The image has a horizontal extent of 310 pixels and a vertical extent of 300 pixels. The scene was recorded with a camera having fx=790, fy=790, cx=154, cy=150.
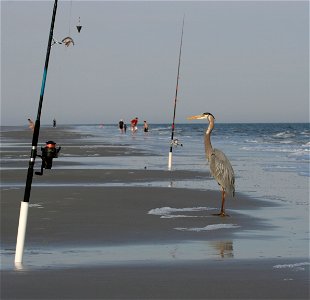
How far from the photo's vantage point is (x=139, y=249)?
11461 mm

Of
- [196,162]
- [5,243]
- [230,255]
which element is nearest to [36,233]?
[5,243]

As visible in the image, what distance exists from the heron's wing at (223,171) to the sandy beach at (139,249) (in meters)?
0.58

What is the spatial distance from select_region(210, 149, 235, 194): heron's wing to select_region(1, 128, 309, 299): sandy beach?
1.89 ft

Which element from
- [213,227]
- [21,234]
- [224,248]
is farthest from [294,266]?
[213,227]

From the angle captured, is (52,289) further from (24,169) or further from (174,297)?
(24,169)

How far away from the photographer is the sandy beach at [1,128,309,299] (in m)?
8.74

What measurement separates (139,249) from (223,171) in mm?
4980

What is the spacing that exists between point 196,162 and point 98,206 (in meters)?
17.7

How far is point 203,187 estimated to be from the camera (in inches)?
862

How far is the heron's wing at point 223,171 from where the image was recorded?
16031mm

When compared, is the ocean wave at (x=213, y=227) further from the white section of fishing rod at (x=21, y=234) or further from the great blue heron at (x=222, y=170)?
the white section of fishing rod at (x=21, y=234)

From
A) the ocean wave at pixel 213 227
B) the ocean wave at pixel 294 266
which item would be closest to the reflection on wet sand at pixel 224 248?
the ocean wave at pixel 294 266

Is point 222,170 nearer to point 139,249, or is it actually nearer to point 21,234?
point 139,249

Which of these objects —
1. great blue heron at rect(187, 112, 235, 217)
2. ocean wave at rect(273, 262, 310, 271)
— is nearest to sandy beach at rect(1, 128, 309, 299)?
ocean wave at rect(273, 262, 310, 271)
